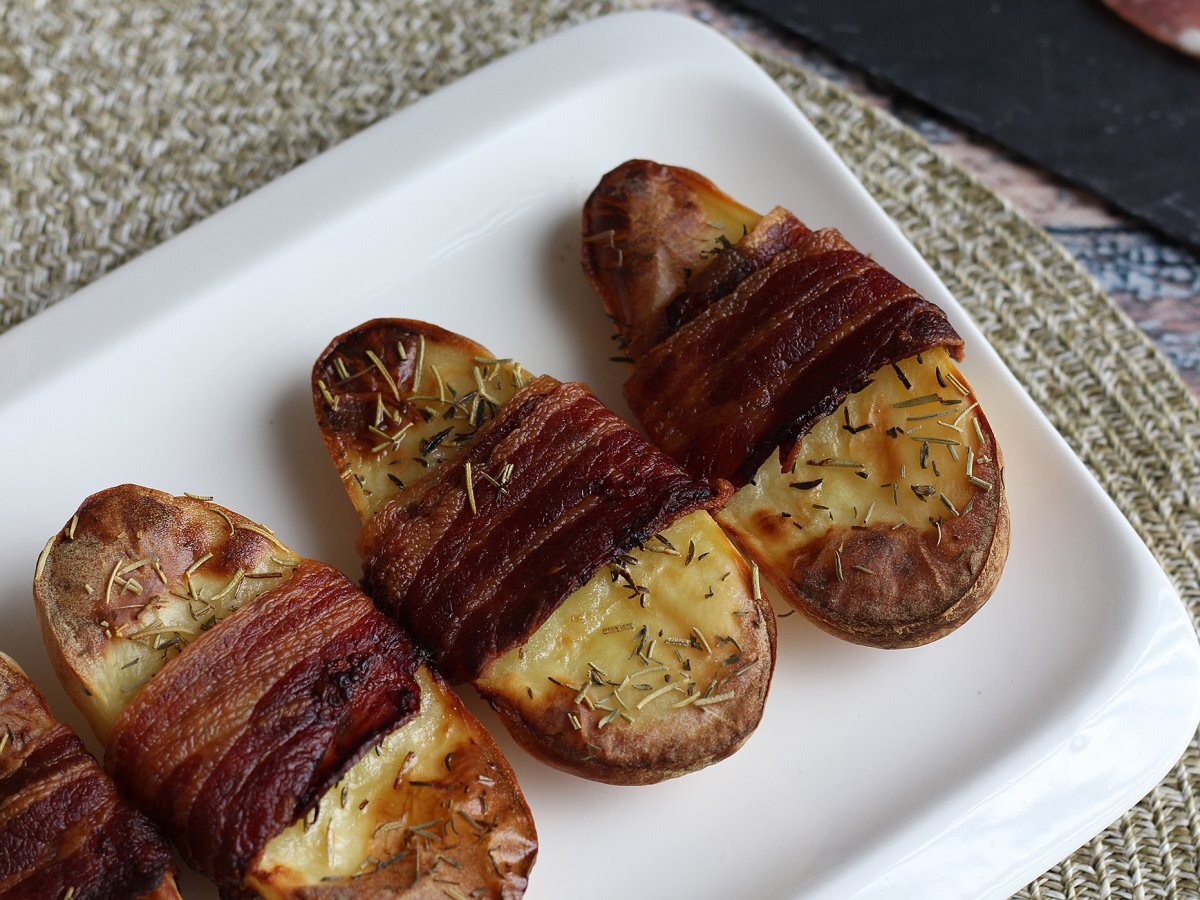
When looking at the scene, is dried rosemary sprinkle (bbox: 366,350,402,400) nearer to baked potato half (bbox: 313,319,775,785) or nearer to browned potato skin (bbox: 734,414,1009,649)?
baked potato half (bbox: 313,319,775,785)

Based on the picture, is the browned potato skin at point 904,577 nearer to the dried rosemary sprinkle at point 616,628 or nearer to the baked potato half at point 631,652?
the baked potato half at point 631,652

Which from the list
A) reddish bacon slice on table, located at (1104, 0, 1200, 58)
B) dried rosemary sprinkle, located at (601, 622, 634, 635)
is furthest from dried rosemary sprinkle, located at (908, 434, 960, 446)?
reddish bacon slice on table, located at (1104, 0, 1200, 58)

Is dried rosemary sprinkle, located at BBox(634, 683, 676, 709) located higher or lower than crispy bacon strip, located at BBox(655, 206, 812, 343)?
lower

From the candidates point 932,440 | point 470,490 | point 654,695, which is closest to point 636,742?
point 654,695

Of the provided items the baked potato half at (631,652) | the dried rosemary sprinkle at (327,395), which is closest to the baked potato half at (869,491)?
the baked potato half at (631,652)

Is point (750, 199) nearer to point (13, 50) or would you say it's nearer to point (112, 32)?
point (112, 32)

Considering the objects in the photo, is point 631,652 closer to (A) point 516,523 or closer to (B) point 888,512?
(A) point 516,523
